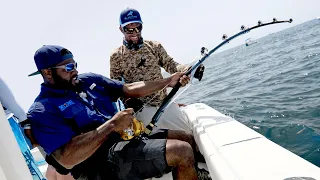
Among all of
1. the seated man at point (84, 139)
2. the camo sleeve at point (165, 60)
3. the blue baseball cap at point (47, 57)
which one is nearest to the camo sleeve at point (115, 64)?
the camo sleeve at point (165, 60)

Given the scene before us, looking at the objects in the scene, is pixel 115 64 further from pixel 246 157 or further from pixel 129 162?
pixel 246 157

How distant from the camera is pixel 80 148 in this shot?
5.97 feet

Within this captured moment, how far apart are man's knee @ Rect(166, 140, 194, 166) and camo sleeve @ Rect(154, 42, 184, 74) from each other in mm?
1673

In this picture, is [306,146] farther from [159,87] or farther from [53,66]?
[53,66]

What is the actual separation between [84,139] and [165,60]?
194cm

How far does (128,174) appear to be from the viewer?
6.47ft

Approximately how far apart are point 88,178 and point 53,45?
3.56 ft

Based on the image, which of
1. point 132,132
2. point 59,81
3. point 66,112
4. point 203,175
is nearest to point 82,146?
point 66,112

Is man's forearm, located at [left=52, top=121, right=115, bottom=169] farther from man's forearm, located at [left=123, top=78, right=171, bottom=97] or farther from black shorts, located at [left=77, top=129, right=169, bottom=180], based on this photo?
man's forearm, located at [left=123, top=78, right=171, bottom=97]

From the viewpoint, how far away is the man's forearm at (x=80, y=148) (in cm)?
180

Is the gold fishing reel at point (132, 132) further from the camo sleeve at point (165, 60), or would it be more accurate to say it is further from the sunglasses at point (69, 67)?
the camo sleeve at point (165, 60)

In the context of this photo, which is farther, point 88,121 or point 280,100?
point 280,100

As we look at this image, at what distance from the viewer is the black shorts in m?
1.93

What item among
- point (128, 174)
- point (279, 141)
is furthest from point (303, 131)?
point (128, 174)
